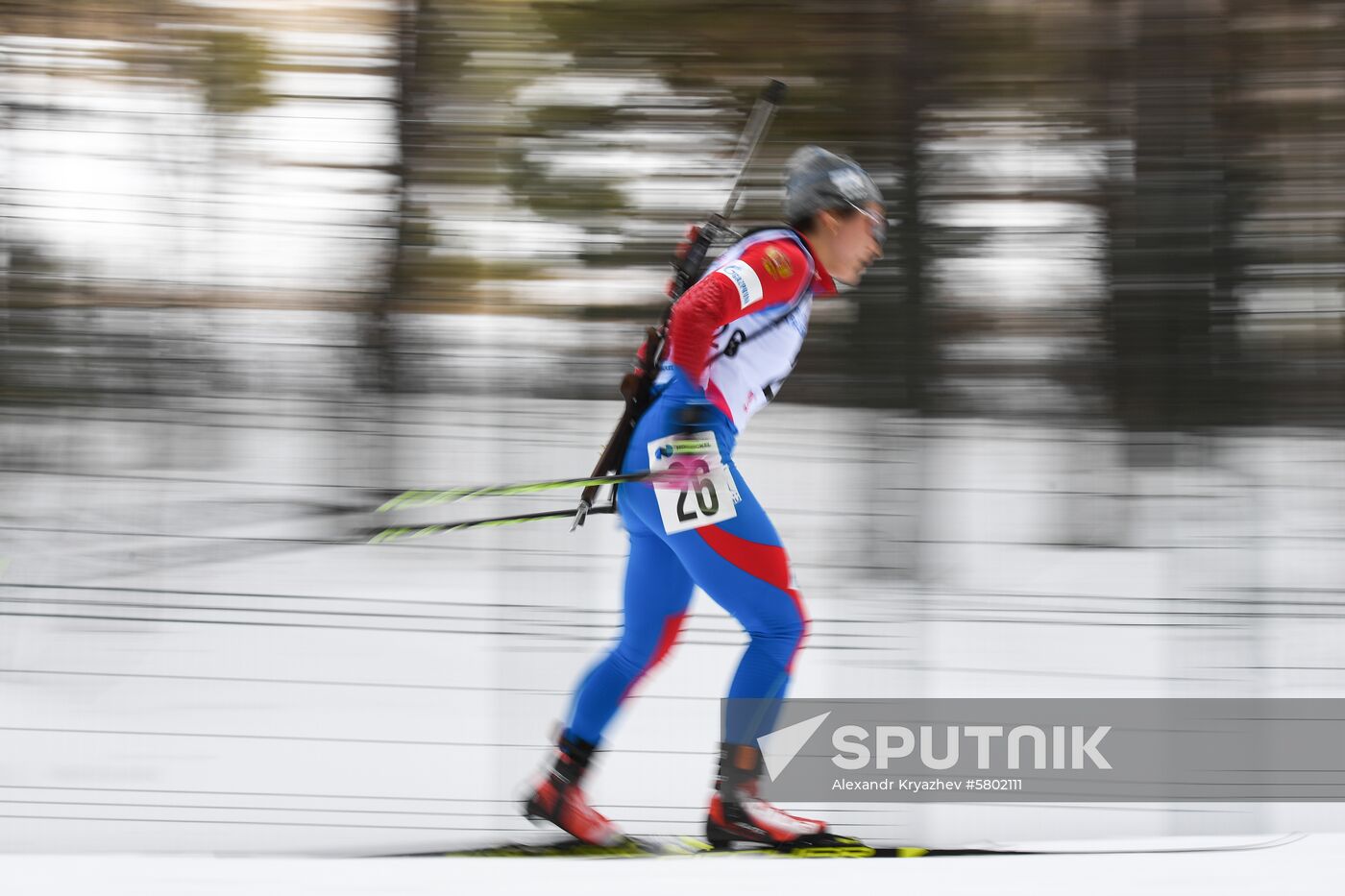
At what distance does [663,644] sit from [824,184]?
985mm

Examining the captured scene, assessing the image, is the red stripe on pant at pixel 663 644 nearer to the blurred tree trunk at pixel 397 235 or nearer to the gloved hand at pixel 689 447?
the gloved hand at pixel 689 447

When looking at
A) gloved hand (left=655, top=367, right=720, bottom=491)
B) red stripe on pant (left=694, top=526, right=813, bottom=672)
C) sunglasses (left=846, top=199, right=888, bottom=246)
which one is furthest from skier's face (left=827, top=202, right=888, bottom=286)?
red stripe on pant (left=694, top=526, right=813, bottom=672)

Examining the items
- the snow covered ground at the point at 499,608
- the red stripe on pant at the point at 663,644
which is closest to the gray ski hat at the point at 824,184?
the red stripe on pant at the point at 663,644

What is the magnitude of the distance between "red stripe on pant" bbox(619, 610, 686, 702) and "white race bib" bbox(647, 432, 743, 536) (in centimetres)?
25

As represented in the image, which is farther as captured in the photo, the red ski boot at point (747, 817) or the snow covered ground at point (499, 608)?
the snow covered ground at point (499, 608)

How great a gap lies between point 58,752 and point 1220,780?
2839 millimetres

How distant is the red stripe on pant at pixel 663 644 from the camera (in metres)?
2.37

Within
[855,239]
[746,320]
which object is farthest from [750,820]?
[855,239]

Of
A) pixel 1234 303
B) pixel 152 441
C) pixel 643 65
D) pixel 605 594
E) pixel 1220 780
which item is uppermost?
pixel 643 65

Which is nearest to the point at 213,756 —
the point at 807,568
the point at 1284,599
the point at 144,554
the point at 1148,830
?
the point at 144,554

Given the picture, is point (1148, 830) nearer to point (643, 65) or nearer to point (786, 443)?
point (786, 443)

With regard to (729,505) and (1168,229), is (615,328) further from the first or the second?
(1168,229)

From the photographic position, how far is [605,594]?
388 cm

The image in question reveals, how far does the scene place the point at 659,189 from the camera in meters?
3.64
